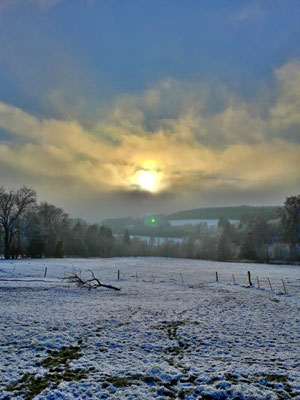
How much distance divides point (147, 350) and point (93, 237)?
10111cm

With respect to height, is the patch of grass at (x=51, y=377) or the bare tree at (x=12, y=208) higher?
the bare tree at (x=12, y=208)

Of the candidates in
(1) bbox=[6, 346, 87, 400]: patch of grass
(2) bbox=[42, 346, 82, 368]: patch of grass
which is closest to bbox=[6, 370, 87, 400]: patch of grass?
(1) bbox=[6, 346, 87, 400]: patch of grass

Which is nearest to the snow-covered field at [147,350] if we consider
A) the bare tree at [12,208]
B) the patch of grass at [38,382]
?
the patch of grass at [38,382]

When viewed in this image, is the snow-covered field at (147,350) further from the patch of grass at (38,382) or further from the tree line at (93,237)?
the tree line at (93,237)

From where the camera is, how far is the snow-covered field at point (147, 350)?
7980mm

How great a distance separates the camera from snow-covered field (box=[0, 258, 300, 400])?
7.98 metres

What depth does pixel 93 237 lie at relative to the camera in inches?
4279

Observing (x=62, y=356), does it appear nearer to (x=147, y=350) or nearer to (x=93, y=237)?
(x=147, y=350)

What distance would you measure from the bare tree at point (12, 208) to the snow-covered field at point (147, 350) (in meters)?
49.6

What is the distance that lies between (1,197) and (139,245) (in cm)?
8046

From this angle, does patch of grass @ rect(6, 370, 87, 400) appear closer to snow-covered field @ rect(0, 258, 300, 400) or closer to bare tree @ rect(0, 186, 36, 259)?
snow-covered field @ rect(0, 258, 300, 400)

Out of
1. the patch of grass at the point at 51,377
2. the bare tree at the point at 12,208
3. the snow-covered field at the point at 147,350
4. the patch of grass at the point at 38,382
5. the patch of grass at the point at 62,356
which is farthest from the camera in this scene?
the bare tree at the point at 12,208

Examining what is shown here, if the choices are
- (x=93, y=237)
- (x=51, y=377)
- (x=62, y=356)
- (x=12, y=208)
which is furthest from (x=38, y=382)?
(x=93, y=237)

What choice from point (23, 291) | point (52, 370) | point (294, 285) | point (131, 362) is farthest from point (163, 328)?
point (294, 285)
